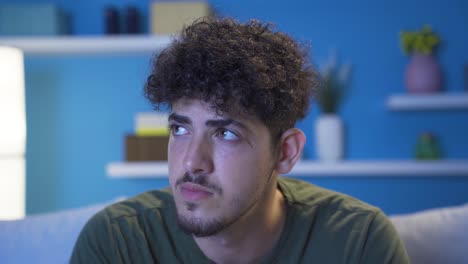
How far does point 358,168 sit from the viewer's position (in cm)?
261

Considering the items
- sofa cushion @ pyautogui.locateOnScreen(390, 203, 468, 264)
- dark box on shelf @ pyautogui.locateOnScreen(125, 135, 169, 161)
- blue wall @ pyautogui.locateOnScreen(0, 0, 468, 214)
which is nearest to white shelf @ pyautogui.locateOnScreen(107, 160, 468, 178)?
dark box on shelf @ pyautogui.locateOnScreen(125, 135, 169, 161)

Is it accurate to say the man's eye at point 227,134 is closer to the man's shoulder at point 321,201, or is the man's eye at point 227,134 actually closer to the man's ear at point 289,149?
the man's ear at point 289,149

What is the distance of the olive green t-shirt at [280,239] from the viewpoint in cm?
115

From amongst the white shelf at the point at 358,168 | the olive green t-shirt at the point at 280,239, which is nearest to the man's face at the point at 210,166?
the olive green t-shirt at the point at 280,239

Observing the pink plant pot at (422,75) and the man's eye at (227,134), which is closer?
the man's eye at (227,134)

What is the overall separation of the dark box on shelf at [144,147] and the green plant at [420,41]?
131 centimetres

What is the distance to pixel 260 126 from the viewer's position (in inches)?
45.6

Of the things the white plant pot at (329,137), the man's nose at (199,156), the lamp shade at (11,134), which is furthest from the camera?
the white plant pot at (329,137)

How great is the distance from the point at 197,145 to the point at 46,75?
2096mm

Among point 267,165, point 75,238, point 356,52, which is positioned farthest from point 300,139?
point 356,52

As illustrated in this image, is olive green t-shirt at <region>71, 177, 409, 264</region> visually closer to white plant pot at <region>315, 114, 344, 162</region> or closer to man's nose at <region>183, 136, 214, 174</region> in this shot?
man's nose at <region>183, 136, 214, 174</region>

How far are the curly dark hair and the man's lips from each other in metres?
0.16

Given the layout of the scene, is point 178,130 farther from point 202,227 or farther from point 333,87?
point 333,87

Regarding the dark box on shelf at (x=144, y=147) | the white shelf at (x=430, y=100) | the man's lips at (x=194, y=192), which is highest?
the white shelf at (x=430, y=100)
